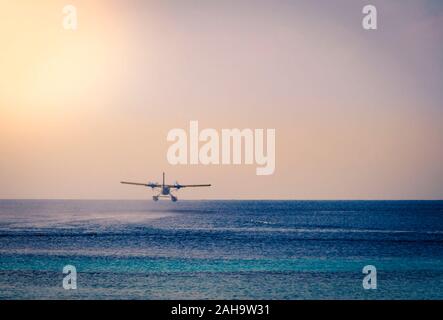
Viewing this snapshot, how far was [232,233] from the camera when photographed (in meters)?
52.8

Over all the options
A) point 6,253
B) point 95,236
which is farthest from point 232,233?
point 6,253

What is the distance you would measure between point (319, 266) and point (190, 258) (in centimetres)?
800

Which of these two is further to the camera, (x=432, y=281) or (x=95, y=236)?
(x=95, y=236)

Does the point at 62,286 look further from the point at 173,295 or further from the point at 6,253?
the point at 6,253

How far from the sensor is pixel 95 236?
48562 mm
